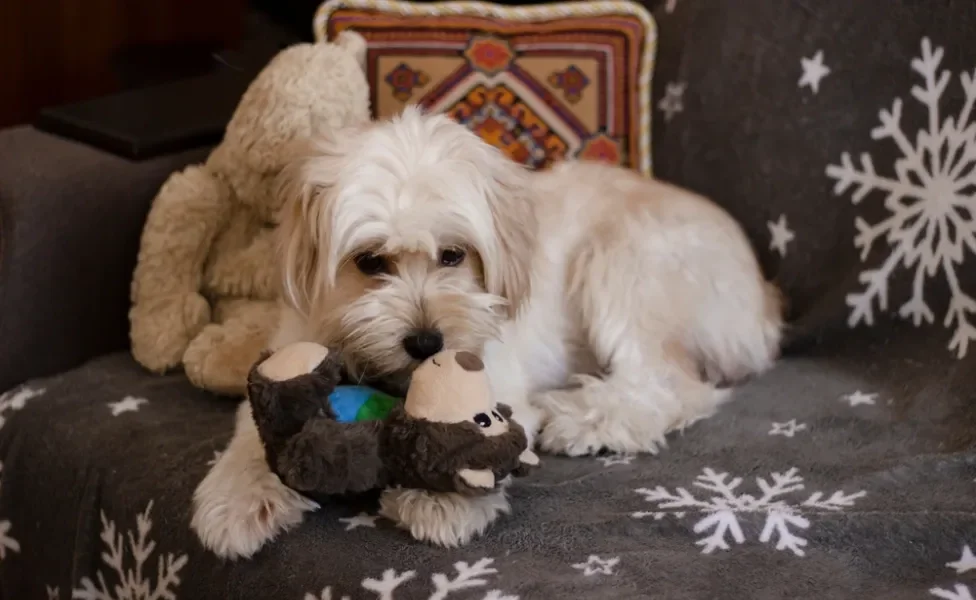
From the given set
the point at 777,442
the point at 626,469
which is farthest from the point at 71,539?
the point at 777,442

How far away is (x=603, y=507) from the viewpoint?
60.2 inches

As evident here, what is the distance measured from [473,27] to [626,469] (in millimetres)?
1091

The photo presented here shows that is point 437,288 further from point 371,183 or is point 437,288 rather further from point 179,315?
point 179,315

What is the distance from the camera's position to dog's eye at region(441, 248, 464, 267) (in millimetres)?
1601

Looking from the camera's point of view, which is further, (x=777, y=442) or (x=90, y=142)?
(x=90, y=142)

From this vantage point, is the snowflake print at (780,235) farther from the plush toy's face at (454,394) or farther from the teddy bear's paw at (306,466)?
the teddy bear's paw at (306,466)

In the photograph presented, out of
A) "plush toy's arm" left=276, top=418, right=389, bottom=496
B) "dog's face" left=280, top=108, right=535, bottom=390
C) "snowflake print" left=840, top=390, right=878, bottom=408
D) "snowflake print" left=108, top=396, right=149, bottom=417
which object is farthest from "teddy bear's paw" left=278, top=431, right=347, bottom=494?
"snowflake print" left=840, top=390, right=878, bottom=408

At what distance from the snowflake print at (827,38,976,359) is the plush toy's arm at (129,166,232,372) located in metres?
1.32

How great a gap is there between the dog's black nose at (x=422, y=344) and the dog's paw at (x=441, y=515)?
8.2 inches

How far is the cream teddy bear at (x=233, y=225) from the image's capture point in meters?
1.93

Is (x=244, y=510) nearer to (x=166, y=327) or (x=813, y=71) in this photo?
(x=166, y=327)

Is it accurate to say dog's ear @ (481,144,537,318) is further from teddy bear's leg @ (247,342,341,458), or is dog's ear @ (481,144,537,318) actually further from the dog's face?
teddy bear's leg @ (247,342,341,458)

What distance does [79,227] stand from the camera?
6.64ft

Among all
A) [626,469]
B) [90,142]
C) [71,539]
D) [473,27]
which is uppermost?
[473,27]
